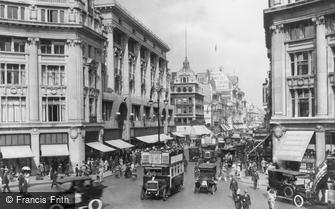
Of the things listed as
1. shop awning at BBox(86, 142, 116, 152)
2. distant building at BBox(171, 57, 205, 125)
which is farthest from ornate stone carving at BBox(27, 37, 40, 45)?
distant building at BBox(171, 57, 205, 125)

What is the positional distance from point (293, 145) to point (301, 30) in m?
11.7

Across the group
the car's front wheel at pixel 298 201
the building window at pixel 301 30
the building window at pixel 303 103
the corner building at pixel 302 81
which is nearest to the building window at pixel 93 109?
the corner building at pixel 302 81

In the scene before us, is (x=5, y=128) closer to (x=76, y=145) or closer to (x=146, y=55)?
(x=76, y=145)

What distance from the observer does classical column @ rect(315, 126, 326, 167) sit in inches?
1474

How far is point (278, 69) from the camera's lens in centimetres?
4103

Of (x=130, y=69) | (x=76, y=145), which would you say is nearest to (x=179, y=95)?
(x=130, y=69)

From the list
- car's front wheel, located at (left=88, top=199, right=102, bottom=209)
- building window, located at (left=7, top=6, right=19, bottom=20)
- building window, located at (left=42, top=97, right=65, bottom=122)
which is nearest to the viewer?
car's front wheel, located at (left=88, top=199, right=102, bottom=209)

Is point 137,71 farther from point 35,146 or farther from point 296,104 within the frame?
point 296,104

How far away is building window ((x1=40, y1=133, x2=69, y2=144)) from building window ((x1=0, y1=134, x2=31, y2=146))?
1446 millimetres

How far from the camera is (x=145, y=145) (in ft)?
227

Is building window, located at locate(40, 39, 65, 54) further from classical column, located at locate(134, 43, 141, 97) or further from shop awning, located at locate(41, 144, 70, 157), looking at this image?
classical column, located at locate(134, 43, 141, 97)

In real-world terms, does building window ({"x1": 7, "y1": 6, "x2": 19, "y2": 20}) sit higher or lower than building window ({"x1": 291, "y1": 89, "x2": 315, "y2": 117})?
higher

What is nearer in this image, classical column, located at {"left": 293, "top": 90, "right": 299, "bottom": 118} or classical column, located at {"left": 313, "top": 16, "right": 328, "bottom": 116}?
classical column, located at {"left": 313, "top": 16, "right": 328, "bottom": 116}

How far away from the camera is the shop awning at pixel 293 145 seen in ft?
120
